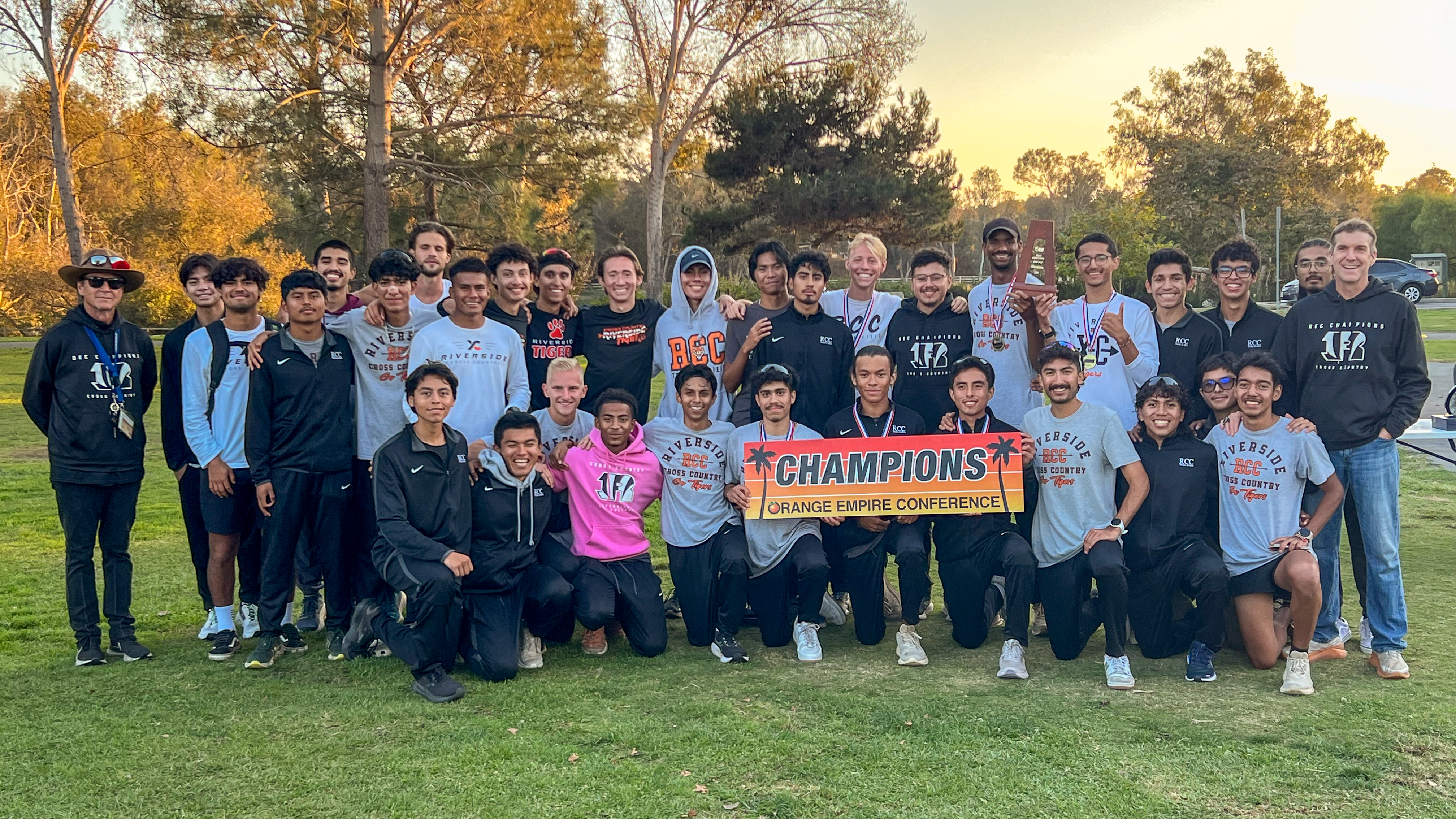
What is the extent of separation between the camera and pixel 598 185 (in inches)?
829

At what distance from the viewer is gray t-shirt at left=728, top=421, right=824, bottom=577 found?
18.4 ft

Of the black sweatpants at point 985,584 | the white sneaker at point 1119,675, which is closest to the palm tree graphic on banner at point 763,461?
the black sweatpants at point 985,584

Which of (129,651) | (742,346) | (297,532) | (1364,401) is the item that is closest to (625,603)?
(742,346)

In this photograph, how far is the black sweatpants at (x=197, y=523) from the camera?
18.5 ft

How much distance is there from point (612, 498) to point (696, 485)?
1.57 feet

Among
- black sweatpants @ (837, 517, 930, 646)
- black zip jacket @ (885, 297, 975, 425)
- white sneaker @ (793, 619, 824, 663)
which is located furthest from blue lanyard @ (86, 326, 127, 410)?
black zip jacket @ (885, 297, 975, 425)

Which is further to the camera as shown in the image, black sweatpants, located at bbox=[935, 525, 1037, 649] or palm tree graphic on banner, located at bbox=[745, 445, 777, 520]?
palm tree graphic on banner, located at bbox=[745, 445, 777, 520]

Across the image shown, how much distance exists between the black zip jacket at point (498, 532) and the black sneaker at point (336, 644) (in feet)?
2.59

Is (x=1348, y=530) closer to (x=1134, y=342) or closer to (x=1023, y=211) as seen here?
(x=1134, y=342)

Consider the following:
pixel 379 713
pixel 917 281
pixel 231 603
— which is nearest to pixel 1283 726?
pixel 917 281

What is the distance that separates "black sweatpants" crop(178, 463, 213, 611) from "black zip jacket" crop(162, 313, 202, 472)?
73 millimetres

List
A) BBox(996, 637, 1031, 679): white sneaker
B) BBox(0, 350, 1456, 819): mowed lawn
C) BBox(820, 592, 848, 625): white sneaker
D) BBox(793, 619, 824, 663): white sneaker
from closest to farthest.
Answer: BBox(0, 350, 1456, 819): mowed lawn → BBox(996, 637, 1031, 679): white sneaker → BBox(793, 619, 824, 663): white sneaker → BBox(820, 592, 848, 625): white sneaker

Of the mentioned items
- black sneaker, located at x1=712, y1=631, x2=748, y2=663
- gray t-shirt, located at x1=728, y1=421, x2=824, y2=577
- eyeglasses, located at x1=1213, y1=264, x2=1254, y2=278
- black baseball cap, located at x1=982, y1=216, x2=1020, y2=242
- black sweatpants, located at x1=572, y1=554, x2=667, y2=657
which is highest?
black baseball cap, located at x1=982, y1=216, x2=1020, y2=242

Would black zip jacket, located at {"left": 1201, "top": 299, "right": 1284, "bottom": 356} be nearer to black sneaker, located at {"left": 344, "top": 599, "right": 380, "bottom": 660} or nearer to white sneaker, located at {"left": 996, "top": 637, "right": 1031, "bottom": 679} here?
white sneaker, located at {"left": 996, "top": 637, "right": 1031, "bottom": 679}
